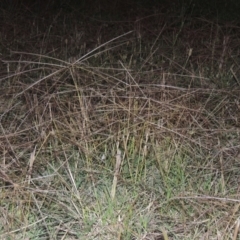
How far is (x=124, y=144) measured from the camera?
52.9 inches

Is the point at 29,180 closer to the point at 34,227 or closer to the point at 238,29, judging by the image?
the point at 34,227

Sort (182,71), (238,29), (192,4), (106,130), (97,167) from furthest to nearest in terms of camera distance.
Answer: (192,4), (238,29), (182,71), (106,130), (97,167)

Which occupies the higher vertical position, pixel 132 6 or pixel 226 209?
pixel 226 209

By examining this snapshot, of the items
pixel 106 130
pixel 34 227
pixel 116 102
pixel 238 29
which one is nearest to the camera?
pixel 34 227

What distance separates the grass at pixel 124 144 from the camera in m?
1.15

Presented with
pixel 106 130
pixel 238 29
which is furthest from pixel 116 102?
pixel 238 29

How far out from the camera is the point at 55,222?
116 centimetres

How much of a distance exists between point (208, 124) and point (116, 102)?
285 mm

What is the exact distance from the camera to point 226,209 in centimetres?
117

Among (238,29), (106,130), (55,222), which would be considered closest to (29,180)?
(55,222)

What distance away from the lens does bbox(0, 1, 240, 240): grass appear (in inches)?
45.2

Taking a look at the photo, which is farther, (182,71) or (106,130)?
(182,71)

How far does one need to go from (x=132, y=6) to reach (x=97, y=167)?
1.24m

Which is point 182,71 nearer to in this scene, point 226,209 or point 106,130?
point 106,130
